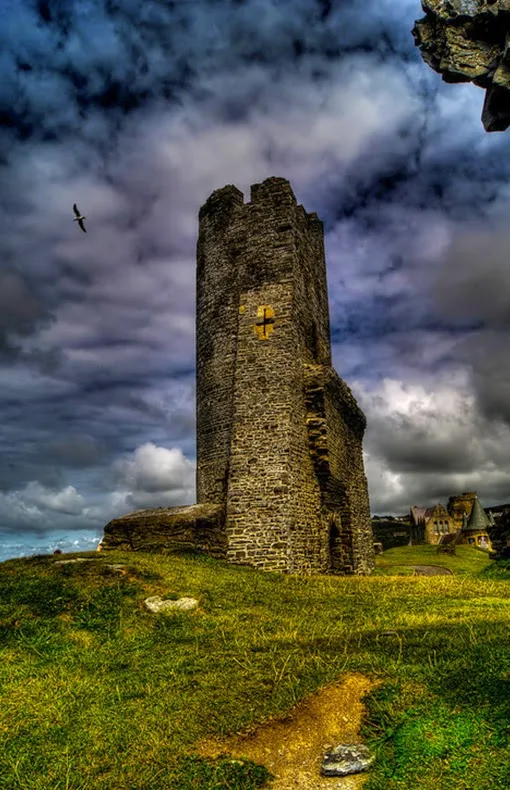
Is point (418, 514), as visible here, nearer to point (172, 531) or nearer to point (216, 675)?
point (172, 531)

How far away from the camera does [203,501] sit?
2158 centimetres

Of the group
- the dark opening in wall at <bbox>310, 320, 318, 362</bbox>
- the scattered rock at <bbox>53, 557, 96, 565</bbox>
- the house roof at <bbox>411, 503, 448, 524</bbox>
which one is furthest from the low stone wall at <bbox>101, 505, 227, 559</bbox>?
the house roof at <bbox>411, 503, 448, 524</bbox>

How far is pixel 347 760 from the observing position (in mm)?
4895

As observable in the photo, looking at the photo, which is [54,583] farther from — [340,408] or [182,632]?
[340,408]

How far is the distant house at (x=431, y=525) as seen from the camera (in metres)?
89.1

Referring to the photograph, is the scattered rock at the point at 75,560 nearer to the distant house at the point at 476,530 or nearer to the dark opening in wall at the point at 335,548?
the dark opening in wall at the point at 335,548

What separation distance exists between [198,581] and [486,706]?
768cm

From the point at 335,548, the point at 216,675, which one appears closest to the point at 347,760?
the point at 216,675

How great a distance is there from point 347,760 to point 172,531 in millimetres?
13319

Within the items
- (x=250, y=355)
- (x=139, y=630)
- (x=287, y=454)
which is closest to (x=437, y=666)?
(x=139, y=630)

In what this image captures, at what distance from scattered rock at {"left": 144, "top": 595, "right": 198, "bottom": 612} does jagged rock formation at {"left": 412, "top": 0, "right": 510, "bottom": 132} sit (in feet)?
28.5

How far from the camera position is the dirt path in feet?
15.6

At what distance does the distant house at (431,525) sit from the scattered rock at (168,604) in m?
83.9

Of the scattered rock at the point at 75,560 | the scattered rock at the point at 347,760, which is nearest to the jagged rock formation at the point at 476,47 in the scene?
the scattered rock at the point at 347,760
